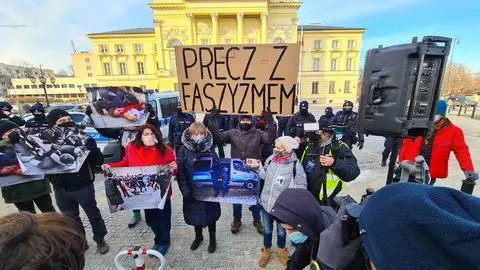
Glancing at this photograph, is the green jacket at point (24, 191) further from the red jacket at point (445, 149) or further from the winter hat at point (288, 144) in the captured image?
the red jacket at point (445, 149)

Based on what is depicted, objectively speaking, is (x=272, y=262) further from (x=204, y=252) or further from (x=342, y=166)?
(x=342, y=166)

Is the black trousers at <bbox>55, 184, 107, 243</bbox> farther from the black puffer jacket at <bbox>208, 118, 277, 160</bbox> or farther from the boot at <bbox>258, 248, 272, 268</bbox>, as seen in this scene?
the boot at <bbox>258, 248, 272, 268</bbox>

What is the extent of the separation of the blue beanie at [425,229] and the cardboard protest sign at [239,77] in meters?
2.60

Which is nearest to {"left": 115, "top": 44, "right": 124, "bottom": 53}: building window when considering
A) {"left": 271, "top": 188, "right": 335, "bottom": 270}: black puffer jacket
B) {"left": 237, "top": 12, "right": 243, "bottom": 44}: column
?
{"left": 237, "top": 12, "right": 243, "bottom": 44}: column

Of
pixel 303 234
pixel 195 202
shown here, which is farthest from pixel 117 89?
pixel 303 234

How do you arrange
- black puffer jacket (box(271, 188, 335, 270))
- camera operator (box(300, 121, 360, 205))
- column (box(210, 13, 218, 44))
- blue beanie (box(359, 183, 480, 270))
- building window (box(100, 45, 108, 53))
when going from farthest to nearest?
building window (box(100, 45, 108, 53))
column (box(210, 13, 218, 44))
camera operator (box(300, 121, 360, 205))
black puffer jacket (box(271, 188, 335, 270))
blue beanie (box(359, 183, 480, 270))

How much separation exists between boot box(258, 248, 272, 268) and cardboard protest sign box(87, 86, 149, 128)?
7.86ft

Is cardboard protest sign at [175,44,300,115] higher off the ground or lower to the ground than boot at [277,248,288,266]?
higher

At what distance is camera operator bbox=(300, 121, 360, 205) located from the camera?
2641 millimetres

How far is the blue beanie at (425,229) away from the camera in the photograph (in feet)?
1.80

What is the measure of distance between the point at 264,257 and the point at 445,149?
303cm

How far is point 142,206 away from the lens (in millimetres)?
2893

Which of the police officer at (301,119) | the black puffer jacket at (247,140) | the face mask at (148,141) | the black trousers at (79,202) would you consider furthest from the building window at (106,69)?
the face mask at (148,141)

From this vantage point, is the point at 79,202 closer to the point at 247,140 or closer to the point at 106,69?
the point at 247,140
